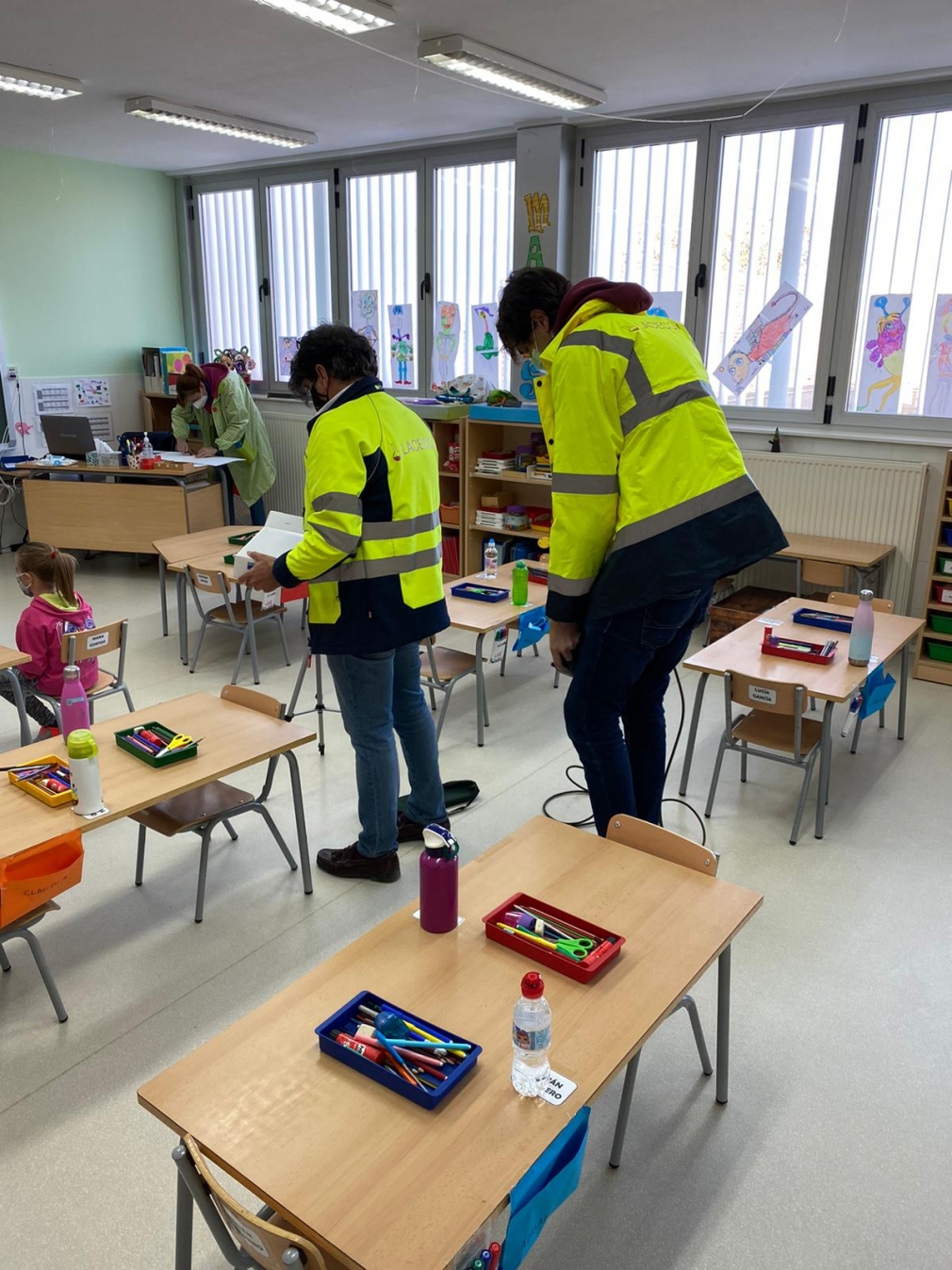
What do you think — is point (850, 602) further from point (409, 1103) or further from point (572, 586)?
point (409, 1103)

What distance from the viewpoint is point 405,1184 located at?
125 centimetres

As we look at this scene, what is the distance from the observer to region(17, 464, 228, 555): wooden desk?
6703 millimetres

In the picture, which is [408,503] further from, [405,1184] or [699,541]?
[405,1184]

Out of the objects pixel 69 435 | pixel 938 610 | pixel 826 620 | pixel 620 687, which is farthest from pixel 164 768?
pixel 69 435

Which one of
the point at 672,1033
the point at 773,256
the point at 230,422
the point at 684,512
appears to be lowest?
the point at 672,1033

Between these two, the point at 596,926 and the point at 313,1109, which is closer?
the point at 313,1109

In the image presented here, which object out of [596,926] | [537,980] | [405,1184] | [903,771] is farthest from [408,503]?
[903,771]

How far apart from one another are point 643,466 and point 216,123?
17.4ft

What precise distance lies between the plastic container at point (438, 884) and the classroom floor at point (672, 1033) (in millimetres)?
234

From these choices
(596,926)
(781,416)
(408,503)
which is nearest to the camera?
(596,926)

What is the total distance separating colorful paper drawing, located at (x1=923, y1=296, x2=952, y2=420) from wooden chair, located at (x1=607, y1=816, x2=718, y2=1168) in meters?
4.32

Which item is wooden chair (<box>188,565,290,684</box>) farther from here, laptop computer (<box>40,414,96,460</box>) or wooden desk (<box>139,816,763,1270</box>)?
wooden desk (<box>139,816,763,1270</box>)

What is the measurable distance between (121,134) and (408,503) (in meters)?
5.74

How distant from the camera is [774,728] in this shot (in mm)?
3668
